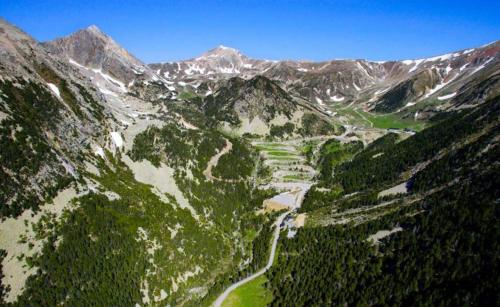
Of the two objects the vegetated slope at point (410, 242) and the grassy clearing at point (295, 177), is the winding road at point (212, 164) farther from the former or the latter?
the vegetated slope at point (410, 242)

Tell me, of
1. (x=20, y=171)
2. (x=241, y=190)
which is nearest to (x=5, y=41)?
(x=20, y=171)

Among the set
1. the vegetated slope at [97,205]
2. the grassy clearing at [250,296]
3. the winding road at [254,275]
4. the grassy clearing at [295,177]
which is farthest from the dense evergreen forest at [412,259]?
the grassy clearing at [295,177]

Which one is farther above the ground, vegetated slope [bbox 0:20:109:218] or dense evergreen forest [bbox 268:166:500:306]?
vegetated slope [bbox 0:20:109:218]

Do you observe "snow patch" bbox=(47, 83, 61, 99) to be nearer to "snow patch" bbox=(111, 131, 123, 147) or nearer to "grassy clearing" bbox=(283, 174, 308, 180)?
"snow patch" bbox=(111, 131, 123, 147)

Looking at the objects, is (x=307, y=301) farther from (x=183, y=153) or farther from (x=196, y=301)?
(x=183, y=153)

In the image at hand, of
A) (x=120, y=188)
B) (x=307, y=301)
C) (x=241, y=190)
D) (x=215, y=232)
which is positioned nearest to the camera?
(x=307, y=301)

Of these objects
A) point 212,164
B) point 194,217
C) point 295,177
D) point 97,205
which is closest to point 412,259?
point 194,217

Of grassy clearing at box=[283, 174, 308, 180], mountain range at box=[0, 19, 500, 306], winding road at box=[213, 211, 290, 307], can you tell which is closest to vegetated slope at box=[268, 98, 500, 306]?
mountain range at box=[0, 19, 500, 306]
